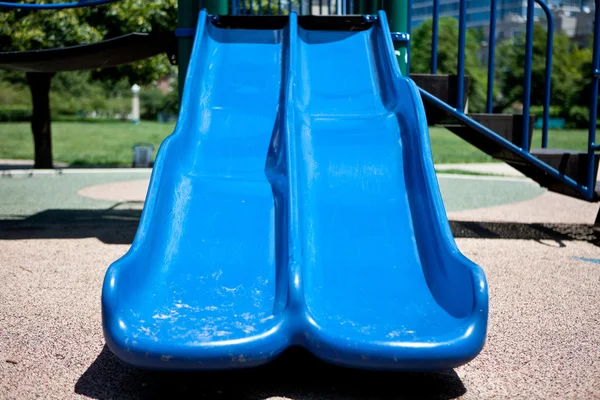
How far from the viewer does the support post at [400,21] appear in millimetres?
6062

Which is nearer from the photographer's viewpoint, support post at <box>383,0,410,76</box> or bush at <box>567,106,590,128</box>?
support post at <box>383,0,410,76</box>

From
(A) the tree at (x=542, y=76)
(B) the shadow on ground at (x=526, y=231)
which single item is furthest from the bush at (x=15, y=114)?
(B) the shadow on ground at (x=526, y=231)

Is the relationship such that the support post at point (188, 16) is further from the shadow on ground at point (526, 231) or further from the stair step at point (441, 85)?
the shadow on ground at point (526, 231)

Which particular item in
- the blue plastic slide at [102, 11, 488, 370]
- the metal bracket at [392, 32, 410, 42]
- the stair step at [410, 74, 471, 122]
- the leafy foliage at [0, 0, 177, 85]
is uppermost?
the leafy foliage at [0, 0, 177, 85]

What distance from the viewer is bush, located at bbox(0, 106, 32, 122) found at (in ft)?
166

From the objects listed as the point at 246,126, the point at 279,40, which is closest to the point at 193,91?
the point at 246,126

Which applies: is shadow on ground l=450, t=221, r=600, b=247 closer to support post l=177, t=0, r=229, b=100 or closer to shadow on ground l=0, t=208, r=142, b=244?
support post l=177, t=0, r=229, b=100

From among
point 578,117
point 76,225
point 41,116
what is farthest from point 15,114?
point 76,225

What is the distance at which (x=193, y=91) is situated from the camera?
4797 mm

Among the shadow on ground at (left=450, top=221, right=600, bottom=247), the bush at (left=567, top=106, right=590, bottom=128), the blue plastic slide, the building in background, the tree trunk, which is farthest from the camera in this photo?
the building in background

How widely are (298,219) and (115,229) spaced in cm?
425

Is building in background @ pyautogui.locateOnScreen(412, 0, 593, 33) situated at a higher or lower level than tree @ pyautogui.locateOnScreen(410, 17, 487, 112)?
higher

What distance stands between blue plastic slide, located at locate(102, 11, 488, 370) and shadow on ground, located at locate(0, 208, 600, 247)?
2.50 metres

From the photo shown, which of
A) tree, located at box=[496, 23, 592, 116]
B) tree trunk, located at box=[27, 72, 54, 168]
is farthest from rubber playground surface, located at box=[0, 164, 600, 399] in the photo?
tree, located at box=[496, 23, 592, 116]
